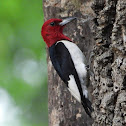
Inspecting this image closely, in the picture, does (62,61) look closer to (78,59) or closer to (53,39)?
(78,59)

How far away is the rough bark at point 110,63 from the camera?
1.86 metres

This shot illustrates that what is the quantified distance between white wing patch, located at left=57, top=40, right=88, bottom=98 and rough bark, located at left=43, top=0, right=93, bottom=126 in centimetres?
6

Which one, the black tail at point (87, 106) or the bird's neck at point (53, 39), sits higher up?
the bird's neck at point (53, 39)

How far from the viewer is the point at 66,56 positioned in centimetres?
379

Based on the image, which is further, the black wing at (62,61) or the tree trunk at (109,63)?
the black wing at (62,61)

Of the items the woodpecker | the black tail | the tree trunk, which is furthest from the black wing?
the tree trunk

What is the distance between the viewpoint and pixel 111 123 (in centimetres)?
197

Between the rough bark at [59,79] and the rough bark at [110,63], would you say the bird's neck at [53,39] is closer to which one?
the rough bark at [59,79]

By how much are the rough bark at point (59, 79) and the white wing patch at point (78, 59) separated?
61 millimetres

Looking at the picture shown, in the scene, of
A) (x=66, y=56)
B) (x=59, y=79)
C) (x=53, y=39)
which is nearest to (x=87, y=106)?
(x=59, y=79)

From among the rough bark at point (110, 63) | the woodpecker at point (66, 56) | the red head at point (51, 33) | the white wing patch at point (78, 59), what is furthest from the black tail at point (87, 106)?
the rough bark at point (110, 63)

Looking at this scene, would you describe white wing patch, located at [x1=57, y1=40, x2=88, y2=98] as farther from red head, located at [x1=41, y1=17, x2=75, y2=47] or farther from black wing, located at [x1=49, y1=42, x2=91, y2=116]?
red head, located at [x1=41, y1=17, x2=75, y2=47]

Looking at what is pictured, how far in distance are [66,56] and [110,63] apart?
1.79 meters

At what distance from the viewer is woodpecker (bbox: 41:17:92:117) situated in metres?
3.43
